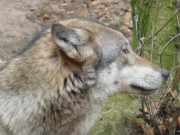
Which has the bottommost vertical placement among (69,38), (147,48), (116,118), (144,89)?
(116,118)

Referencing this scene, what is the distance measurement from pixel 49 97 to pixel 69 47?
18.5 inches

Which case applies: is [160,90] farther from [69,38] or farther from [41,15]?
[41,15]

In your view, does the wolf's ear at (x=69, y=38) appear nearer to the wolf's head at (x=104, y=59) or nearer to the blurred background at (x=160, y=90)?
the wolf's head at (x=104, y=59)

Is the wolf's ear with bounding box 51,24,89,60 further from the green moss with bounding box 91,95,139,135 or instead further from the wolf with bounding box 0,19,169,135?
the green moss with bounding box 91,95,139,135

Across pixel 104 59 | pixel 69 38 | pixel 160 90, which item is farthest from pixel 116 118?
pixel 69 38

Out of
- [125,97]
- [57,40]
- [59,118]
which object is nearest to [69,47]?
[57,40]

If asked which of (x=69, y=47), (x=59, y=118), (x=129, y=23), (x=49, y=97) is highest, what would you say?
(x=69, y=47)

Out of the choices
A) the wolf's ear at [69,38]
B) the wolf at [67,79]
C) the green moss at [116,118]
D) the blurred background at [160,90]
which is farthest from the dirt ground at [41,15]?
the wolf's ear at [69,38]

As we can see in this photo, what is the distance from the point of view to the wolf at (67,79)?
10.1 ft

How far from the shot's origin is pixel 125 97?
4.75m

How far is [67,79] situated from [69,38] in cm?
38

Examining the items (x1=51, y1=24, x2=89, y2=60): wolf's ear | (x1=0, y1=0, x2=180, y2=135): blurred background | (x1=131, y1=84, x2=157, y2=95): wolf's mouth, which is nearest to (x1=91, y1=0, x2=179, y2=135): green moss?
(x1=0, y1=0, x2=180, y2=135): blurred background

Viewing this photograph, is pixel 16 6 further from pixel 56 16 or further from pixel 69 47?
pixel 69 47

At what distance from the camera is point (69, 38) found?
113 inches
